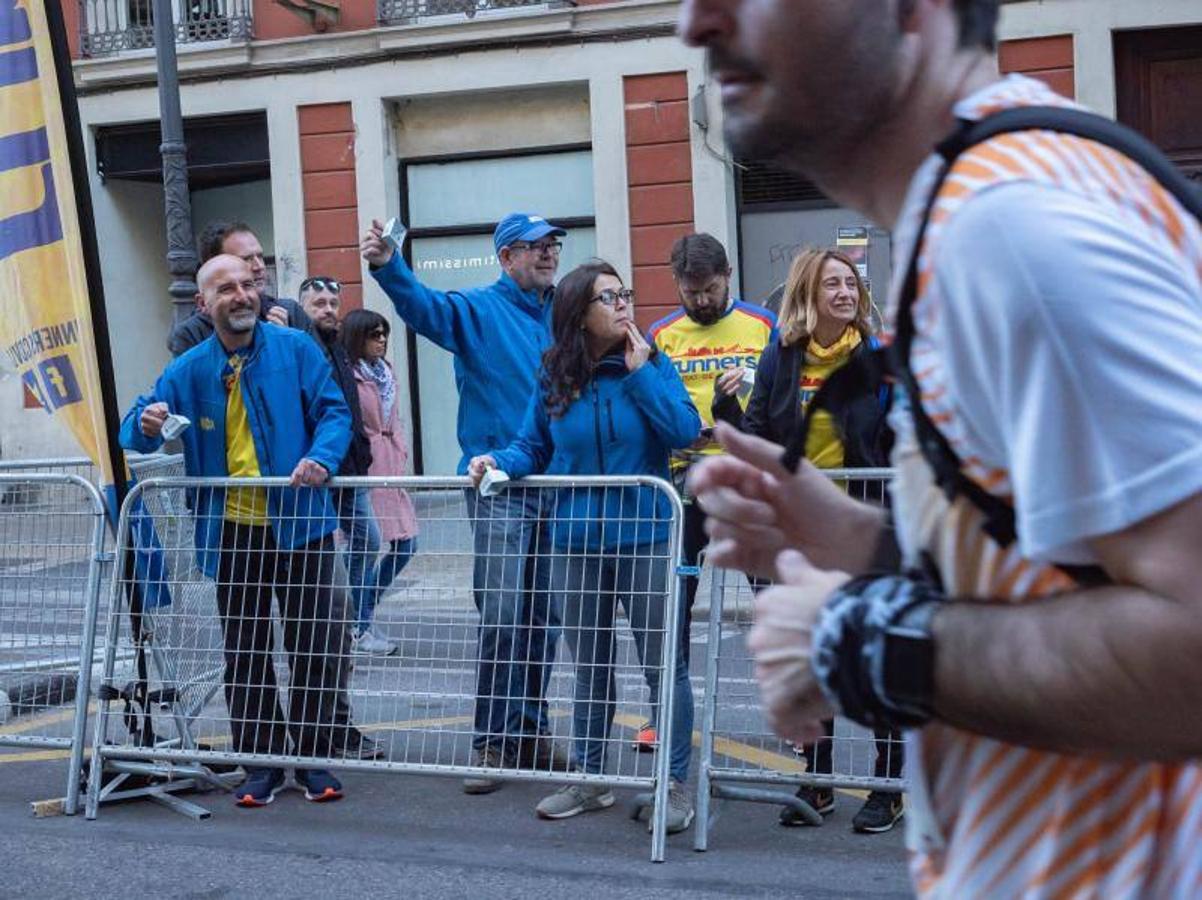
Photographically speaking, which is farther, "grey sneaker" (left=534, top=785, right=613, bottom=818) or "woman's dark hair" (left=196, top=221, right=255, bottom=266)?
"woman's dark hair" (left=196, top=221, right=255, bottom=266)

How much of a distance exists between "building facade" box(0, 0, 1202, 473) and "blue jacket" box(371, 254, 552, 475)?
9.45 meters

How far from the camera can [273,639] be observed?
646cm

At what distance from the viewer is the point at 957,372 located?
132 cm

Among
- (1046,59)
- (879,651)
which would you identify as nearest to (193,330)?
(879,651)

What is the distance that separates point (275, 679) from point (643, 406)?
1779 mm

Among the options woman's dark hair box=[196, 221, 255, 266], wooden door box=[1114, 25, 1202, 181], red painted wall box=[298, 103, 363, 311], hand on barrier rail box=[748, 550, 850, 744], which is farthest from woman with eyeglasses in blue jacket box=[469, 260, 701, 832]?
red painted wall box=[298, 103, 363, 311]

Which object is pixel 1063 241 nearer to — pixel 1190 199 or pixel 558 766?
pixel 1190 199

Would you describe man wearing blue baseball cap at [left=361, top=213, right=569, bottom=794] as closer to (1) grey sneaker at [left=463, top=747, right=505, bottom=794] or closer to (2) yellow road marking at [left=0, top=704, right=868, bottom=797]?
(1) grey sneaker at [left=463, top=747, right=505, bottom=794]

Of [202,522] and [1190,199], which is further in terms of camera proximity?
[202,522]

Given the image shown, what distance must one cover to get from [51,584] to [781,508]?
553 cm

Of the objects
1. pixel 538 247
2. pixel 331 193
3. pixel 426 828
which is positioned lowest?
pixel 426 828

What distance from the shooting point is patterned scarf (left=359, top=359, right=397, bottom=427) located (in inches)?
416

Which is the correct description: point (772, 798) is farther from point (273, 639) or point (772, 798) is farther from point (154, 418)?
point (154, 418)

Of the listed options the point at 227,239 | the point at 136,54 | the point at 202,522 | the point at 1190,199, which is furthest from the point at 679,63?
the point at 1190,199
